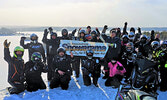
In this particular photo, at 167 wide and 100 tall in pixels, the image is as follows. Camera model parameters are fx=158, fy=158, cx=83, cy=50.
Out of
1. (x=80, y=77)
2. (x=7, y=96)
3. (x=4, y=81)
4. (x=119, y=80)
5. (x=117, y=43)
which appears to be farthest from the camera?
(x=4, y=81)

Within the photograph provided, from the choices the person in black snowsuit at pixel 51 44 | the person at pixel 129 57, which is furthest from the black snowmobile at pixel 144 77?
the person in black snowsuit at pixel 51 44

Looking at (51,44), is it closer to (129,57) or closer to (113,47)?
(113,47)

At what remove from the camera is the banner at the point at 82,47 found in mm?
8000

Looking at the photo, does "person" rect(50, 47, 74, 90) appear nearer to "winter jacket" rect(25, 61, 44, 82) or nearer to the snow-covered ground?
the snow-covered ground

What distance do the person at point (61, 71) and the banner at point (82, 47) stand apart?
1.32 m

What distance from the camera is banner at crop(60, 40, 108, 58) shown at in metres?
8.00

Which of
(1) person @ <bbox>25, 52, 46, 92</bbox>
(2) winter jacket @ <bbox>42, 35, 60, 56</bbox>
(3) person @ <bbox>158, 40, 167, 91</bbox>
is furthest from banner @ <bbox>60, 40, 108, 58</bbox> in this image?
(3) person @ <bbox>158, 40, 167, 91</bbox>

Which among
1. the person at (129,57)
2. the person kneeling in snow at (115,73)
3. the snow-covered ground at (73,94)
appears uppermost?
the person at (129,57)

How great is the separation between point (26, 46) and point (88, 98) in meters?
3.70

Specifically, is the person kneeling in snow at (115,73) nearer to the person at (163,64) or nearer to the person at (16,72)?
the person at (163,64)

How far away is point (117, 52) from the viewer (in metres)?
7.70

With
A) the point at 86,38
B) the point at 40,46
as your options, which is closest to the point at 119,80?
the point at 86,38

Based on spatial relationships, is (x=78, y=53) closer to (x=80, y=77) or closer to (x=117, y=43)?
(x=80, y=77)

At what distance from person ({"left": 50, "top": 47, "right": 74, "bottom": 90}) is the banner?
1318 millimetres
